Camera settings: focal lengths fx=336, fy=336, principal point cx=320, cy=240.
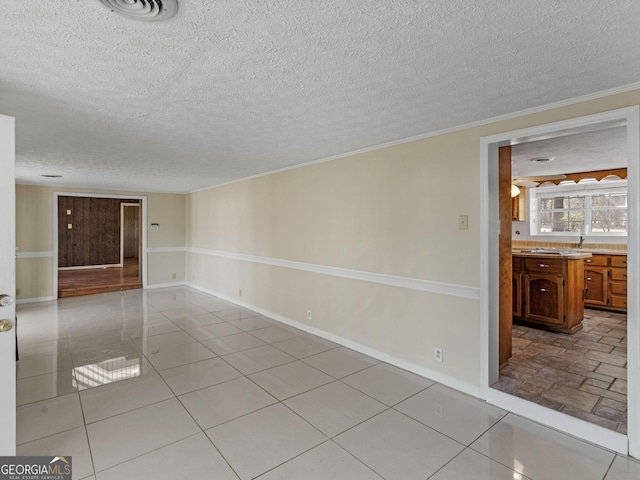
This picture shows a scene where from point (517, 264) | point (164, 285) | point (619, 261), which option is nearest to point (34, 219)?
point (164, 285)

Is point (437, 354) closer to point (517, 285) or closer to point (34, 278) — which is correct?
point (517, 285)

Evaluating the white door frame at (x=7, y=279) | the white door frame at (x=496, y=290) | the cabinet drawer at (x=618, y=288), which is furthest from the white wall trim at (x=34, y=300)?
the cabinet drawer at (x=618, y=288)

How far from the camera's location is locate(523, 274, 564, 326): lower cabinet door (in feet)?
13.8

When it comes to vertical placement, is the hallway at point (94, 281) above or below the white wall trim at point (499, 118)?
below

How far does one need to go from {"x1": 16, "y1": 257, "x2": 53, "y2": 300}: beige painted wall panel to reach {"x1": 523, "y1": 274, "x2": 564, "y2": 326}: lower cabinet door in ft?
27.2

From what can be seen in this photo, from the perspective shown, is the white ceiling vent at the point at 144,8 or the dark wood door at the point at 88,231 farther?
the dark wood door at the point at 88,231

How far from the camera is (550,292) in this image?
4289 millimetres

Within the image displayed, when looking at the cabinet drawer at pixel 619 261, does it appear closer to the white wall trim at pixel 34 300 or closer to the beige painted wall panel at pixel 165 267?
the beige painted wall panel at pixel 165 267

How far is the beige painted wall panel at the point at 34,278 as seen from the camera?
6.28m

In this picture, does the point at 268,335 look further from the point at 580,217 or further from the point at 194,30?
the point at 580,217

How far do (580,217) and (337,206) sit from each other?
501cm

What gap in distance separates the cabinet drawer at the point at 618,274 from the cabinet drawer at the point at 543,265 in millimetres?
1938

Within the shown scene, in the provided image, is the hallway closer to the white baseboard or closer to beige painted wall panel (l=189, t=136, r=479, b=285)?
the white baseboard

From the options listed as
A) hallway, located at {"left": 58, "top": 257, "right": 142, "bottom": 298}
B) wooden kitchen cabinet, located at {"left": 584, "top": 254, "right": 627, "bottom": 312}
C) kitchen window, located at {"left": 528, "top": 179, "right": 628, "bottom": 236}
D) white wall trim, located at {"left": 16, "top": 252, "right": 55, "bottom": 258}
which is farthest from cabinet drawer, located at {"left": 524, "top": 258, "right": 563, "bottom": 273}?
white wall trim, located at {"left": 16, "top": 252, "right": 55, "bottom": 258}
